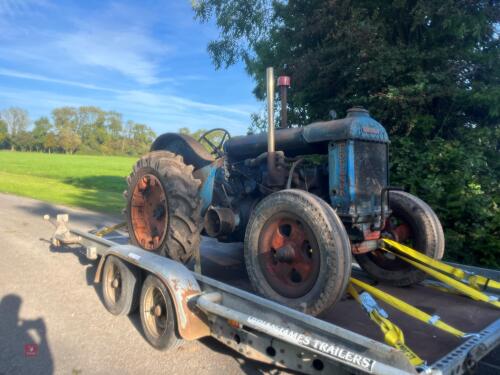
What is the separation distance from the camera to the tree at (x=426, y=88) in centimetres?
706

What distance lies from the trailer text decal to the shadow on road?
1840 millimetres

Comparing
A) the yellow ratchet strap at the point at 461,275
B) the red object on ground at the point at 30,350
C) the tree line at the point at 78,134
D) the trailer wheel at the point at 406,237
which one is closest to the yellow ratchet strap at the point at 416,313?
the yellow ratchet strap at the point at 461,275

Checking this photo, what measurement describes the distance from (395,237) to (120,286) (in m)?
2.94

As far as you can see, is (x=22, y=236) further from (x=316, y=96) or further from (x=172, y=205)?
(x=316, y=96)

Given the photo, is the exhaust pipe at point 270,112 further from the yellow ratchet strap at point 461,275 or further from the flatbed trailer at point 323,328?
the yellow ratchet strap at point 461,275

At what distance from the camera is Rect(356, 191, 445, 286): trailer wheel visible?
412 centimetres

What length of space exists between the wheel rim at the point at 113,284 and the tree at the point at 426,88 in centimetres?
525

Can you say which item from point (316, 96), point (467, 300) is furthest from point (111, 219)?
point (467, 300)

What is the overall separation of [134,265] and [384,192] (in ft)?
8.26

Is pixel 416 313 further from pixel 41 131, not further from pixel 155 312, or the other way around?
pixel 41 131

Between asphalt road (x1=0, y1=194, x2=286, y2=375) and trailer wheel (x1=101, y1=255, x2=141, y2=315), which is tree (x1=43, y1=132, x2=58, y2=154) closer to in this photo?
asphalt road (x1=0, y1=194, x2=286, y2=375)

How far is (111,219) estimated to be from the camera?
1051cm

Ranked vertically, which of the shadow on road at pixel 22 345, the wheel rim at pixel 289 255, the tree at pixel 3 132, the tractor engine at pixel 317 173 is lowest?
the shadow on road at pixel 22 345

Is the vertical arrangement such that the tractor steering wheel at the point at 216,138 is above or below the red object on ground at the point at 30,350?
above
